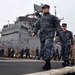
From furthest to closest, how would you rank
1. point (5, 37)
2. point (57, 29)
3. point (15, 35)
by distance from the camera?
point (5, 37), point (15, 35), point (57, 29)

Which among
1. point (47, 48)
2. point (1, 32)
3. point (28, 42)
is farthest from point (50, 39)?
point (1, 32)

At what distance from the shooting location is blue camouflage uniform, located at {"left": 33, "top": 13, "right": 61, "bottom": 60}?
616 cm

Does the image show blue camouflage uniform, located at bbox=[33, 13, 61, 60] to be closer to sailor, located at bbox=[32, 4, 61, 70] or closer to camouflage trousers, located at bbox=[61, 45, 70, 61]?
sailor, located at bbox=[32, 4, 61, 70]

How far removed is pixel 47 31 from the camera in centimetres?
631

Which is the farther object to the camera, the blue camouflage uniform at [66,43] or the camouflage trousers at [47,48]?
the blue camouflage uniform at [66,43]

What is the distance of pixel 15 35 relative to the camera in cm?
5938

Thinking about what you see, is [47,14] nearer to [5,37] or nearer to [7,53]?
[7,53]

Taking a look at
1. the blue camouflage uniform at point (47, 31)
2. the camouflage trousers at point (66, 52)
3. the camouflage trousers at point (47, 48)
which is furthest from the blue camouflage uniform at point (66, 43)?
the camouflage trousers at point (47, 48)

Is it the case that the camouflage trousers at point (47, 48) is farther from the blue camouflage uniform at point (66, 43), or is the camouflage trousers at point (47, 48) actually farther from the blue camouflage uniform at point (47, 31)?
the blue camouflage uniform at point (66, 43)

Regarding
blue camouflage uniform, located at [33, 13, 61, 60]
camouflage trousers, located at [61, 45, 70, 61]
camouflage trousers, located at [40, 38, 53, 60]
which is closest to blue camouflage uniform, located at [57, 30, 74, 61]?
camouflage trousers, located at [61, 45, 70, 61]

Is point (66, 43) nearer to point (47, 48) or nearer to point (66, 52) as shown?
point (66, 52)

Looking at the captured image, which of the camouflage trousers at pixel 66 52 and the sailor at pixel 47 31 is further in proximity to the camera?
the camouflage trousers at pixel 66 52

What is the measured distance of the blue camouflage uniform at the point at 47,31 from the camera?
616 cm

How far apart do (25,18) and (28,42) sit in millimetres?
24025
